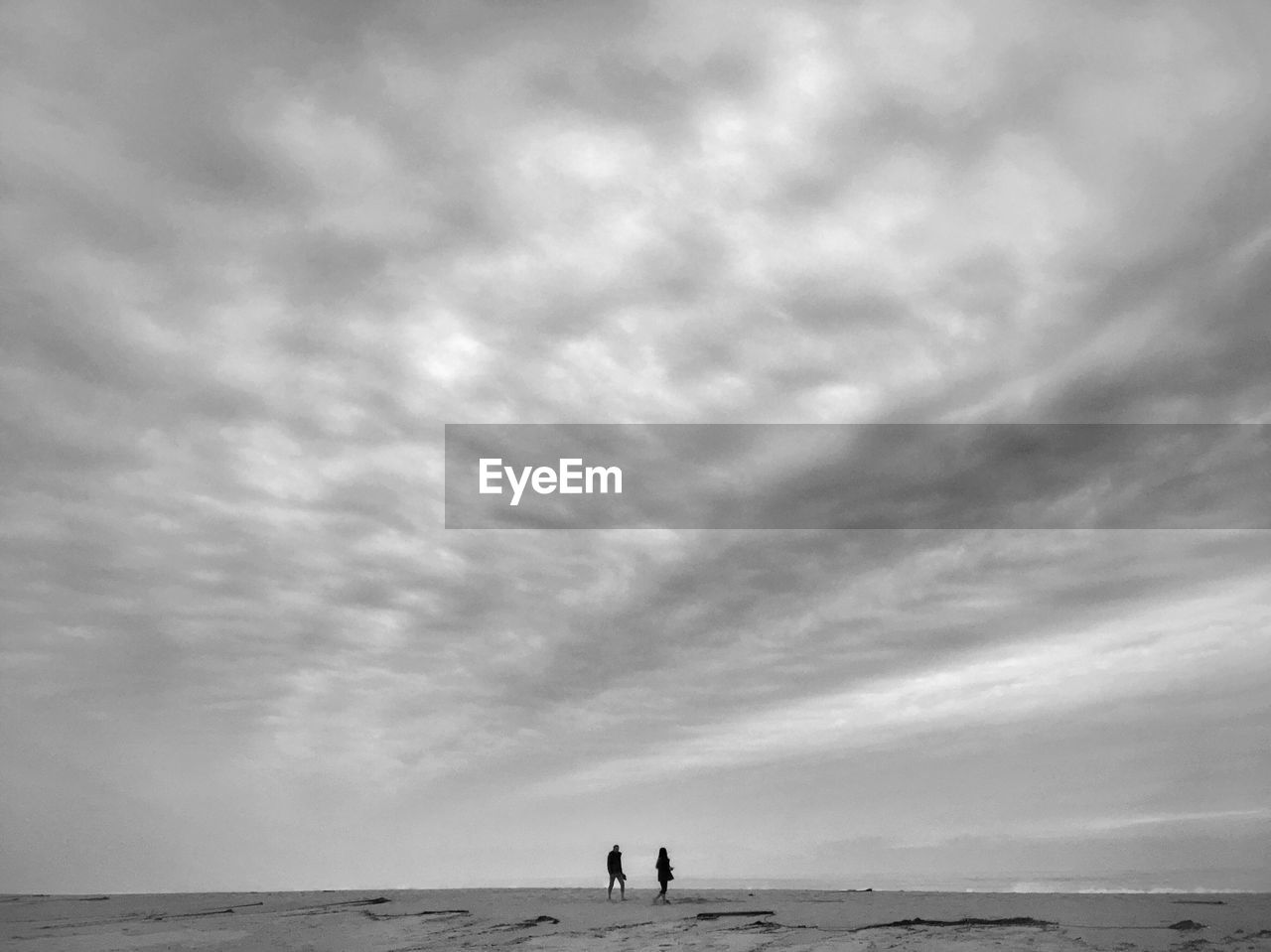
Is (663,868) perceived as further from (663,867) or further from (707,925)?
(707,925)

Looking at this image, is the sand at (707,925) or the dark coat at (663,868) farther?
the dark coat at (663,868)

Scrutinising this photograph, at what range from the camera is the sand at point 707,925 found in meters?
23.7

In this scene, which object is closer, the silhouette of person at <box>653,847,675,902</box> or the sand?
the sand

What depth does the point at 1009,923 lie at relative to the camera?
1054 inches

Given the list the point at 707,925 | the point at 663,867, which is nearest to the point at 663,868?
the point at 663,867

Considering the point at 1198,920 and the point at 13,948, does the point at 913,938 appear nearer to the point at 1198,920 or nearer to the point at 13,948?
the point at 1198,920

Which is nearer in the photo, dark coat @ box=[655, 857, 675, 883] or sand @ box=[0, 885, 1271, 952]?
sand @ box=[0, 885, 1271, 952]

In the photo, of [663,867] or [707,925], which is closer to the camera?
[707,925]

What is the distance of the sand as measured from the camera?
933 inches

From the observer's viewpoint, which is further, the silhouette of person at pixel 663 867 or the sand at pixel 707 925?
the silhouette of person at pixel 663 867

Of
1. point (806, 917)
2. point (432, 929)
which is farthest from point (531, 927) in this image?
point (806, 917)

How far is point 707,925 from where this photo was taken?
28266 mm

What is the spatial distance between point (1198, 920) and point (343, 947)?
83.9 ft

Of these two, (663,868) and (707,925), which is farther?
(663,868)
